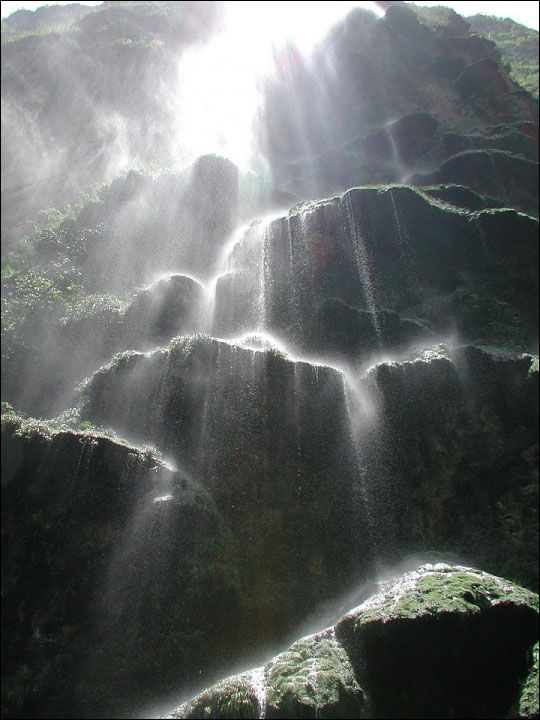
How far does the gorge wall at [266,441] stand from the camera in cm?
664

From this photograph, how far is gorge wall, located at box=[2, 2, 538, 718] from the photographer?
6645 millimetres

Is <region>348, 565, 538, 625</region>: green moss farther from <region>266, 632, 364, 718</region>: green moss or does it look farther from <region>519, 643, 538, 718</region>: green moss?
<region>519, 643, 538, 718</region>: green moss

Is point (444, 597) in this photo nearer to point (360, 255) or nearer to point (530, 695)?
point (530, 695)

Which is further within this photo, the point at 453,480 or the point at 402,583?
the point at 453,480

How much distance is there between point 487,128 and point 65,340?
22.3 meters

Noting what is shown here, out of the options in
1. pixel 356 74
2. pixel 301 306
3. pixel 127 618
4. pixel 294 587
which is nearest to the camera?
pixel 127 618

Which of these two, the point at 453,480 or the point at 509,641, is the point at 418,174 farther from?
the point at 509,641

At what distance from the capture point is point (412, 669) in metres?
6.12

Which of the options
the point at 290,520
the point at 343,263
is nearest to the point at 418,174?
the point at 343,263

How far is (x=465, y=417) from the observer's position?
32.8ft

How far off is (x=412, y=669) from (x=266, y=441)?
5.09 meters

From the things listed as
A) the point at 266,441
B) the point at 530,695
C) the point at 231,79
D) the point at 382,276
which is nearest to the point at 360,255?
the point at 382,276

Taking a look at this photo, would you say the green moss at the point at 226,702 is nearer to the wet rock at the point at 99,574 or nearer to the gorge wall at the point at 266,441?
the gorge wall at the point at 266,441

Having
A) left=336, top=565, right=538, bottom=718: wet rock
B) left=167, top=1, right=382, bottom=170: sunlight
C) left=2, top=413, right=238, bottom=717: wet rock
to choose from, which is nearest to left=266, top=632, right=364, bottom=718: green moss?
left=336, top=565, right=538, bottom=718: wet rock
